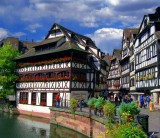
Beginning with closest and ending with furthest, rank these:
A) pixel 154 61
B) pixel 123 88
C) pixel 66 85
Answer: pixel 154 61 → pixel 66 85 → pixel 123 88

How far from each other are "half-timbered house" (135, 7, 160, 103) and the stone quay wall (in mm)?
9024

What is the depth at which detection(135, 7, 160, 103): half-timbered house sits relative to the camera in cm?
3406

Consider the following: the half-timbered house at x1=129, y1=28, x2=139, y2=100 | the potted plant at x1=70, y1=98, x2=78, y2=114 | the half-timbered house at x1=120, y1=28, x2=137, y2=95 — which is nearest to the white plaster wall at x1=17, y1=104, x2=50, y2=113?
the potted plant at x1=70, y1=98, x2=78, y2=114

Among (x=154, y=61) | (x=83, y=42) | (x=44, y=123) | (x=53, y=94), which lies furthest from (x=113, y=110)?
(x=83, y=42)

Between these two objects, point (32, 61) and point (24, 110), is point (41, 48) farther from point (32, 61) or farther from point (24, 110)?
point (24, 110)

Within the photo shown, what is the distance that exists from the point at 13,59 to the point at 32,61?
5289mm

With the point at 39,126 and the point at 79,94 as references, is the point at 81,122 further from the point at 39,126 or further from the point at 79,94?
the point at 79,94

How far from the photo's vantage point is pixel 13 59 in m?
51.8

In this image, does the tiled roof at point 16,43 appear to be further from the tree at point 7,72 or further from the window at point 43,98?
the window at point 43,98

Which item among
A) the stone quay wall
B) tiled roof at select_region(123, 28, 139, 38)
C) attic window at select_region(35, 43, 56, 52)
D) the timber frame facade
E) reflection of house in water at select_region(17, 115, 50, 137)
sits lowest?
reflection of house in water at select_region(17, 115, 50, 137)

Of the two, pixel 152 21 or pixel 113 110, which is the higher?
pixel 152 21

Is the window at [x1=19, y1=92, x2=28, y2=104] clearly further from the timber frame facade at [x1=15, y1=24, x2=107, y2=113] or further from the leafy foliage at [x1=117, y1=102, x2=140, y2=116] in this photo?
the leafy foliage at [x1=117, y1=102, x2=140, y2=116]

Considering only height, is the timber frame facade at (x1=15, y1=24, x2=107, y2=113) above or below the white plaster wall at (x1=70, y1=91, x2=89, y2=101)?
above

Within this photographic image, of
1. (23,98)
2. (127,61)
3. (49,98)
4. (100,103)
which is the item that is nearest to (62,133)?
(100,103)
